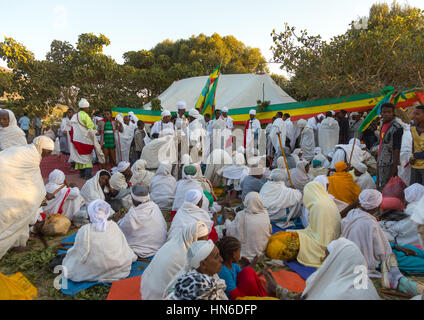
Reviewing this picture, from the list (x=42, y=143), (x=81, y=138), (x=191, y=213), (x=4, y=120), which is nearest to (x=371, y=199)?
(x=191, y=213)

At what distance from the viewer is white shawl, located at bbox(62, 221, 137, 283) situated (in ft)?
10.4

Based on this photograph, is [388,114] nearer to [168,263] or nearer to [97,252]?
[168,263]

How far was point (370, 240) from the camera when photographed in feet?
10.7

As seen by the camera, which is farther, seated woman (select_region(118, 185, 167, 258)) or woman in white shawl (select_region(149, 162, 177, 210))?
woman in white shawl (select_region(149, 162, 177, 210))

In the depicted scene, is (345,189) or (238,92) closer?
(345,189)

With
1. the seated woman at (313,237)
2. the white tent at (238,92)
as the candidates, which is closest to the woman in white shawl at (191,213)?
the seated woman at (313,237)

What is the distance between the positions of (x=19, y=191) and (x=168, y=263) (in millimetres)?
2329

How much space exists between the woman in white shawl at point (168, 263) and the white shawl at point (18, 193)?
204cm

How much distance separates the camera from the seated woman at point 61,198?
4602 millimetres

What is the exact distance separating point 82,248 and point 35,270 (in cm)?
80

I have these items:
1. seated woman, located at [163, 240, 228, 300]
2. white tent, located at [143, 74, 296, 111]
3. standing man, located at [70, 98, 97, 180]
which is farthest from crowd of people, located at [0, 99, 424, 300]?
white tent, located at [143, 74, 296, 111]

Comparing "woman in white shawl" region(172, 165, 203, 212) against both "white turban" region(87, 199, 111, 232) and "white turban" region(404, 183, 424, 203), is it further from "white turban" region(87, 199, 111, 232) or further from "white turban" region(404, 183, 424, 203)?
"white turban" region(404, 183, 424, 203)
